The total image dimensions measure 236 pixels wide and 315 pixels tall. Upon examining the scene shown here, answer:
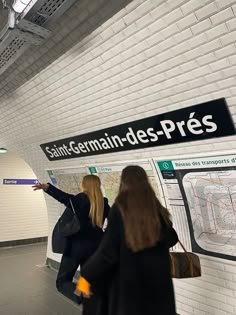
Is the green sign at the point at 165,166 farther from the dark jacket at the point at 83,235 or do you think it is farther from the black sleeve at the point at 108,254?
the black sleeve at the point at 108,254

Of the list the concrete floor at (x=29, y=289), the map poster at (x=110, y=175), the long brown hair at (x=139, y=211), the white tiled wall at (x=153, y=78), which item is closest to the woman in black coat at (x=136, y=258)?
the long brown hair at (x=139, y=211)

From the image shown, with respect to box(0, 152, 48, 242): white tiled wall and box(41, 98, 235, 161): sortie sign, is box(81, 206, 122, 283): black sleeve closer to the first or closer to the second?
box(41, 98, 235, 161): sortie sign

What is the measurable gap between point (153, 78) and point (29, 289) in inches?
156

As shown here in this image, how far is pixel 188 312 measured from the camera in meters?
3.73

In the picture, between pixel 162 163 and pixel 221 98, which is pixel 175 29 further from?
pixel 162 163

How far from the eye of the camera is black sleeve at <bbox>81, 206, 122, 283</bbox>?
79.8 inches

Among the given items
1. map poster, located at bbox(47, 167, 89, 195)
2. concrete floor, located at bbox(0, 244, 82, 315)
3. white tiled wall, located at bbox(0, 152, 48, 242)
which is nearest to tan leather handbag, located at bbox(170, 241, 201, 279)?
concrete floor, located at bbox(0, 244, 82, 315)

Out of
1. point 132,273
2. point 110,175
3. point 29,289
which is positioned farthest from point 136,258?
point 29,289

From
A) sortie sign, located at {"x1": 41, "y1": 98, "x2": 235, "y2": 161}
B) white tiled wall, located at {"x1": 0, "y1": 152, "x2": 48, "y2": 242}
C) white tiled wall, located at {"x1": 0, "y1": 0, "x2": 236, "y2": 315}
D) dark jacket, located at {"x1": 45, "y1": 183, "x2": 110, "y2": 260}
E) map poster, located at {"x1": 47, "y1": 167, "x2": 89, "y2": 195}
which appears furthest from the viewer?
white tiled wall, located at {"x1": 0, "y1": 152, "x2": 48, "y2": 242}

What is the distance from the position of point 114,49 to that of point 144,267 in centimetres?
200

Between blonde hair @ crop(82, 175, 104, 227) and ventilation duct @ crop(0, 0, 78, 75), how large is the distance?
1.51 meters

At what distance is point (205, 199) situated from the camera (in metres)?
3.32

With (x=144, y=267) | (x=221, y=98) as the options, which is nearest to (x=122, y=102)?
(x=221, y=98)

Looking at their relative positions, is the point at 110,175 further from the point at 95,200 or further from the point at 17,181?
the point at 17,181
